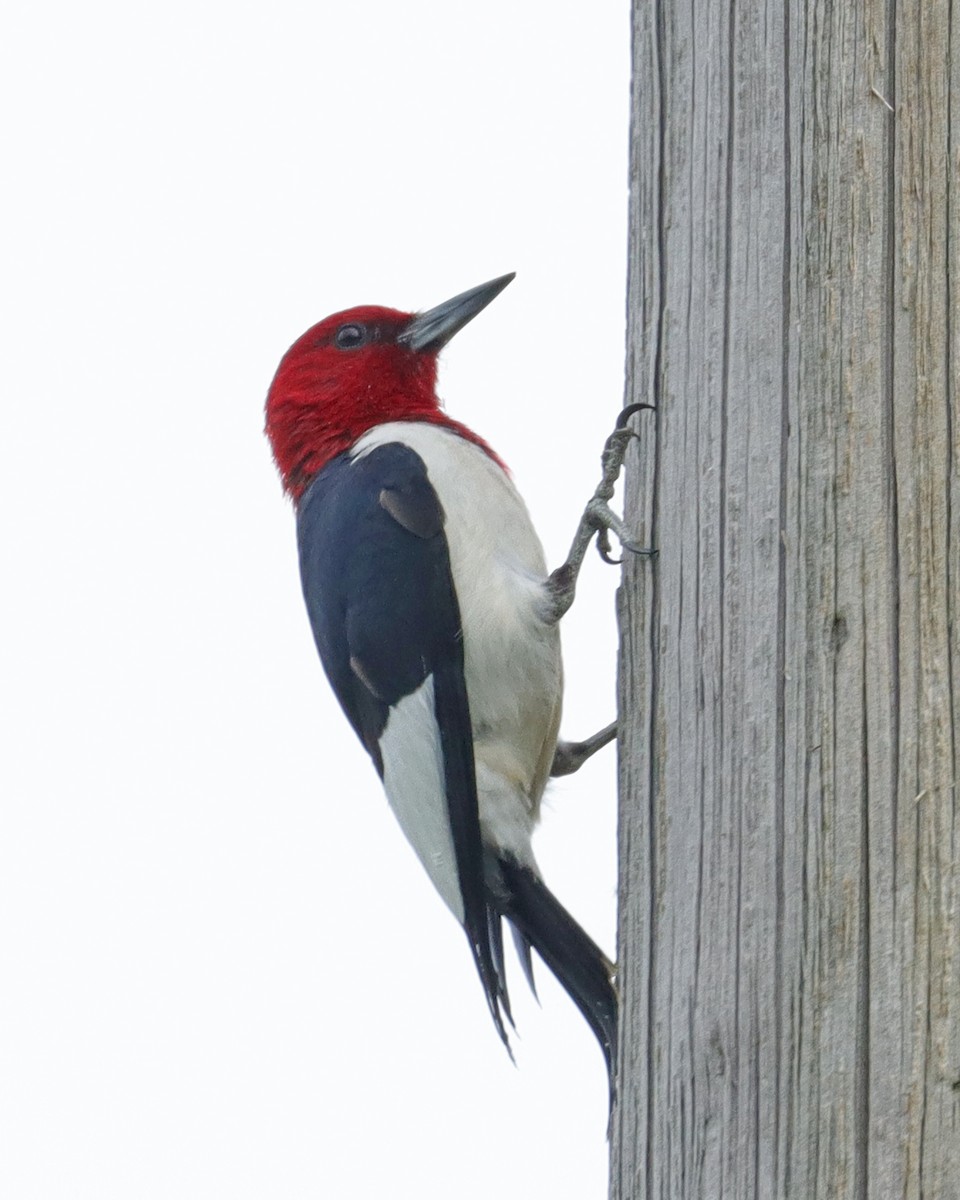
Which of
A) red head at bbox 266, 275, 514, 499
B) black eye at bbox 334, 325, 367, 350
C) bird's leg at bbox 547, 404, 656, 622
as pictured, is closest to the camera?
bird's leg at bbox 547, 404, 656, 622

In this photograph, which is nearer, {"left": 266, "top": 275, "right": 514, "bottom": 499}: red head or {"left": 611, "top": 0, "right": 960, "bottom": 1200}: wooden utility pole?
{"left": 611, "top": 0, "right": 960, "bottom": 1200}: wooden utility pole

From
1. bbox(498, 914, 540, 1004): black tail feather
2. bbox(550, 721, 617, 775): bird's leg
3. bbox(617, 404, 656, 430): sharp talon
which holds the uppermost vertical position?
bbox(617, 404, 656, 430): sharp talon

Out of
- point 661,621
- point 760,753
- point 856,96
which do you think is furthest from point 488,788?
point 856,96

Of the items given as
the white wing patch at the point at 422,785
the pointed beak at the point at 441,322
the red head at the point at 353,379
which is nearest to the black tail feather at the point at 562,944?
the white wing patch at the point at 422,785

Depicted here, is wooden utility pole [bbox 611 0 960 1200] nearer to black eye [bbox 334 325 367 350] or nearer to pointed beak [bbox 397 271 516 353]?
pointed beak [bbox 397 271 516 353]

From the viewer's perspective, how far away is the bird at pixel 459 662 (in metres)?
3.09

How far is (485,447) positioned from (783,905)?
2065 mm

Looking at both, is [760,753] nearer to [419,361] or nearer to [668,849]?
[668,849]

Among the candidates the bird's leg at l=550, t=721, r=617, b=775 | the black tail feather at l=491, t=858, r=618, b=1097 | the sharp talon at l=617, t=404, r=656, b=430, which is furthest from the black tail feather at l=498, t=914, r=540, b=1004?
the sharp talon at l=617, t=404, r=656, b=430

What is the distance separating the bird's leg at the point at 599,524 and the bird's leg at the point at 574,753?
0.44 meters

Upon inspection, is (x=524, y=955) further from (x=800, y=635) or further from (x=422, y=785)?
(x=800, y=635)

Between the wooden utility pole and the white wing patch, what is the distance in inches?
40.5

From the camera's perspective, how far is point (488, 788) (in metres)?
3.24

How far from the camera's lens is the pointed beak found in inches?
164
